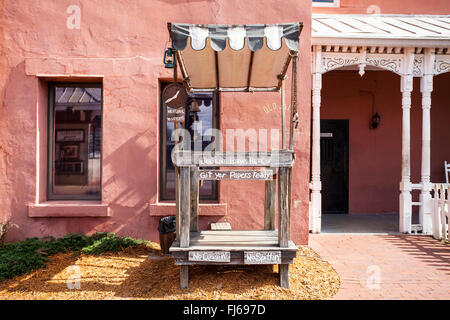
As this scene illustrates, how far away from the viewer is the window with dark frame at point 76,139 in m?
5.88

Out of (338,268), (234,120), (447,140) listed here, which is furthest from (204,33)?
(447,140)

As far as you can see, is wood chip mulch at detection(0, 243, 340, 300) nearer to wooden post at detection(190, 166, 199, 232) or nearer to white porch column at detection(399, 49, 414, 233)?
wooden post at detection(190, 166, 199, 232)

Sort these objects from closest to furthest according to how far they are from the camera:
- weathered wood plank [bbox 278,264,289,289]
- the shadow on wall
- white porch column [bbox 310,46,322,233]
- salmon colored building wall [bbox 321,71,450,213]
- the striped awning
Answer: the striped awning, weathered wood plank [bbox 278,264,289,289], the shadow on wall, white porch column [bbox 310,46,322,233], salmon colored building wall [bbox 321,71,450,213]

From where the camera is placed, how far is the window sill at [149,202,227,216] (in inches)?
217

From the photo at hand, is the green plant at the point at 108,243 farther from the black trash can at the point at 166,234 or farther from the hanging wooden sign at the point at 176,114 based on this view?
the hanging wooden sign at the point at 176,114

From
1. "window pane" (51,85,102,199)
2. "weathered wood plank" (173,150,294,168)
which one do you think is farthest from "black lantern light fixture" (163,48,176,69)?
"window pane" (51,85,102,199)

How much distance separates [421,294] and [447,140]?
6.83 meters

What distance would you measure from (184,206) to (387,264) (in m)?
3.23

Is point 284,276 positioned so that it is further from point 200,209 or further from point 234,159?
point 200,209

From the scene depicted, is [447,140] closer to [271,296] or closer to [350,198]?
[350,198]

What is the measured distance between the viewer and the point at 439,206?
6145 millimetres

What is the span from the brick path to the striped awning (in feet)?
9.61

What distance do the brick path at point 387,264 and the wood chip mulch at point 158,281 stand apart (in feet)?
1.01

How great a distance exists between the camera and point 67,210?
216 inches
